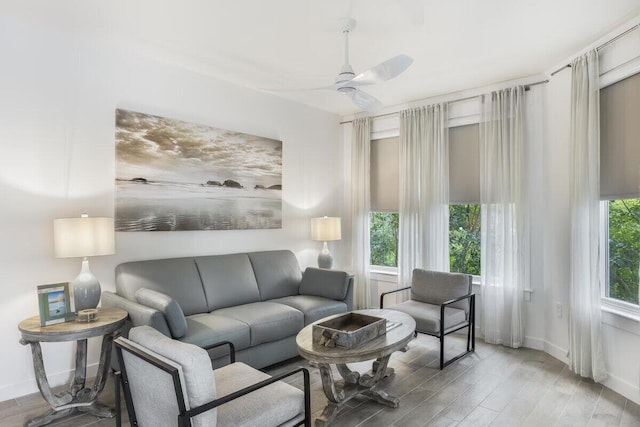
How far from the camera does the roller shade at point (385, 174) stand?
5293 mm

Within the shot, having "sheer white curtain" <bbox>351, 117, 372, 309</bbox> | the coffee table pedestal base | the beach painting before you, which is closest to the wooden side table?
the beach painting

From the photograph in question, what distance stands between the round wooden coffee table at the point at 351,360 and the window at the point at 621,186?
1.83 meters

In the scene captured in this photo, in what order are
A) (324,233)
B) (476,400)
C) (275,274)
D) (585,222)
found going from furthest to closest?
(324,233) < (275,274) < (585,222) < (476,400)

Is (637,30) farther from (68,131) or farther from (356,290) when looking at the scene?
(68,131)

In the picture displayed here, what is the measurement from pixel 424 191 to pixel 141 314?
3.49 metres

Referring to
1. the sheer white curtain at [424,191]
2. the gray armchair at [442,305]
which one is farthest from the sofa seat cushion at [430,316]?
the sheer white curtain at [424,191]

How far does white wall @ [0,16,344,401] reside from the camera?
9.62 feet

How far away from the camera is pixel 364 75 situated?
278cm

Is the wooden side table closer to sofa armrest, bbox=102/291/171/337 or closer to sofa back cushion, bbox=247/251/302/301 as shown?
sofa armrest, bbox=102/291/171/337

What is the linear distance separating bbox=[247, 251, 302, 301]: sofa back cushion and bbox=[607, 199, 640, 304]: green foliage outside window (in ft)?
10.1

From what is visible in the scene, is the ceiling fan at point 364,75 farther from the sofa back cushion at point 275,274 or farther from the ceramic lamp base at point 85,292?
the ceramic lamp base at point 85,292

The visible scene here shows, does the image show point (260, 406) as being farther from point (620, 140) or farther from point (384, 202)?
point (384, 202)

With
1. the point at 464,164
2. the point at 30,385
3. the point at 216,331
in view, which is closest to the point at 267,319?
the point at 216,331

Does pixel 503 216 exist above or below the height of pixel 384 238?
above
